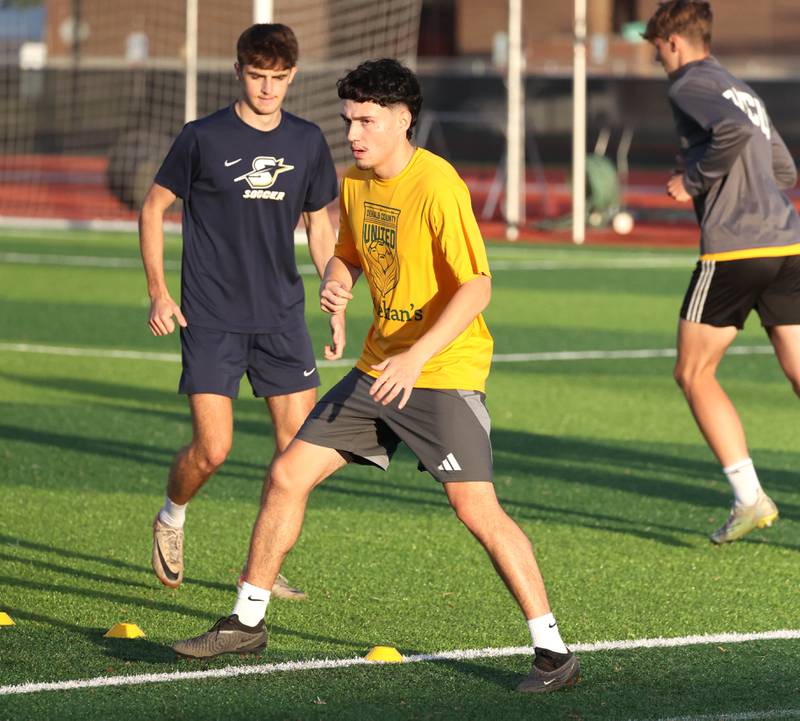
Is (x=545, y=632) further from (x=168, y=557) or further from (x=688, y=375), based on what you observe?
(x=688, y=375)

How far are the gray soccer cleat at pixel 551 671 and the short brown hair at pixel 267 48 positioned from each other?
8.15ft

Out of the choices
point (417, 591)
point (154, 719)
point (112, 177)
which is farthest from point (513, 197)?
point (154, 719)

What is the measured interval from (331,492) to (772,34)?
40043 millimetres

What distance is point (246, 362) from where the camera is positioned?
676 cm

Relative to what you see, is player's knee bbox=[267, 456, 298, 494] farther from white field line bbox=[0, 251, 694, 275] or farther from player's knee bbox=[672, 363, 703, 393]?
white field line bbox=[0, 251, 694, 275]

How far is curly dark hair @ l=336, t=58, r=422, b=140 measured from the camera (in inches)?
211

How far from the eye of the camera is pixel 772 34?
46312mm

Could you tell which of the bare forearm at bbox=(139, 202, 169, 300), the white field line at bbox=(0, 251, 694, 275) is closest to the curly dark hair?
the bare forearm at bbox=(139, 202, 169, 300)

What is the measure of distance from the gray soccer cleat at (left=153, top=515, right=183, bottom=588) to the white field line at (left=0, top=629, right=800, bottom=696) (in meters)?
1.19

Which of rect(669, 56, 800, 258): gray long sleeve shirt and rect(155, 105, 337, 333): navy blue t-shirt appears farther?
rect(669, 56, 800, 258): gray long sleeve shirt

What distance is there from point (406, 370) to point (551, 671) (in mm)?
Answer: 1046

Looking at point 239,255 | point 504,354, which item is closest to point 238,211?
point 239,255

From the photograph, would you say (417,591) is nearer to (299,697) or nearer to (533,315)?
(299,697)

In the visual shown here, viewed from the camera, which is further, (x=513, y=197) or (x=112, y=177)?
(x=112, y=177)
